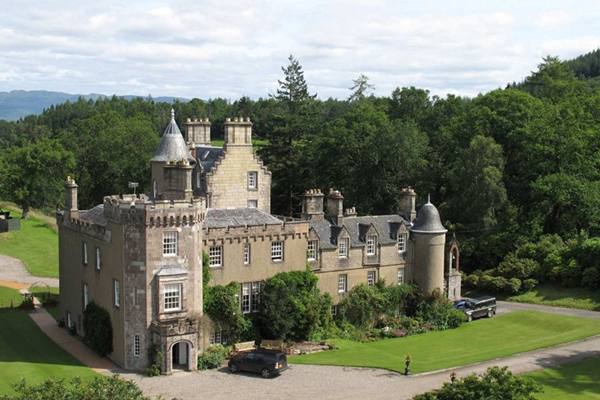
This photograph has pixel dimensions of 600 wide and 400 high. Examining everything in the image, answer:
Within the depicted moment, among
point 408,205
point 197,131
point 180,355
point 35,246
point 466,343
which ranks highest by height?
point 197,131

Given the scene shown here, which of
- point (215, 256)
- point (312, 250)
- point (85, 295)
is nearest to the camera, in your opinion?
point (215, 256)

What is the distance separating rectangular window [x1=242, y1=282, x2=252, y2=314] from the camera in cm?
4066

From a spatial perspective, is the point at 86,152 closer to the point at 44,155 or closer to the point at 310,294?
the point at 44,155

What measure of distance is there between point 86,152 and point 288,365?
61.3 metres

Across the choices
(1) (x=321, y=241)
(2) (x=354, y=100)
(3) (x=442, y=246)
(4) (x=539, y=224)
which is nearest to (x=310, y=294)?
(1) (x=321, y=241)

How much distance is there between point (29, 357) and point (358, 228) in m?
21.2

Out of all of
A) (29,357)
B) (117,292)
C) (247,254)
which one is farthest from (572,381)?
(29,357)

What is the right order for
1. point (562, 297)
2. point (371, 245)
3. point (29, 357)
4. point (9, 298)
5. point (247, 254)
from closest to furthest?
point (29, 357), point (247, 254), point (371, 245), point (9, 298), point (562, 297)

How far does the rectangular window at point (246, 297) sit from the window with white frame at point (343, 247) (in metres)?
6.92

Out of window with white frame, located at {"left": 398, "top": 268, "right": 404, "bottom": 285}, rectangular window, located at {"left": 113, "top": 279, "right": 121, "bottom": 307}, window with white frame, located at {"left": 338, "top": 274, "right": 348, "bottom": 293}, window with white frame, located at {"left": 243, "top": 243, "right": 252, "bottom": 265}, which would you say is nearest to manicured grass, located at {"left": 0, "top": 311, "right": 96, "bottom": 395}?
rectangular window, located at {"left": 113, "top": 279, "right": 121, "bottom": 307}

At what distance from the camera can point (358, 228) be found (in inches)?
1845

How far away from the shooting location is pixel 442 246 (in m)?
47.4

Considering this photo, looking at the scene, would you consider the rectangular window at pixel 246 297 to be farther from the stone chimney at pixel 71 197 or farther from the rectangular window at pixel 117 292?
the stone chimney at pixel 71 197

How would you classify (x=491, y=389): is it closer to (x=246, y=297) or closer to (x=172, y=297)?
(x=172, y=297)
